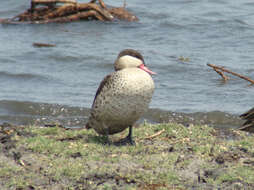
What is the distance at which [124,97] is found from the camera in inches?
232

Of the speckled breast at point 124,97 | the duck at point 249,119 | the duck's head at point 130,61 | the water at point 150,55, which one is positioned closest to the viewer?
the speckled breast at point 124,97

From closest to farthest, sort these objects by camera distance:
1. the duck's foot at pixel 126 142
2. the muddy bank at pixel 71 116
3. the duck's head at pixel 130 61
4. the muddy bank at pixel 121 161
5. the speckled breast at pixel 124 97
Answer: the muddy bank at pixel 121 161 < the speckled breast at pixel 124 97 < the duck's head at pixel 130 61 < the duck's foot at pixel 126 142 < the muddy bank at pixel 71 116

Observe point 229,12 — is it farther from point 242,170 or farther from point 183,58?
point 242,170

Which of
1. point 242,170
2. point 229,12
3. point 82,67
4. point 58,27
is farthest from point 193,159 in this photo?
point 229,12

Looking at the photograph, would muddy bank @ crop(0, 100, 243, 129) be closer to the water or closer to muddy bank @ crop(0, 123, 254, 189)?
the water

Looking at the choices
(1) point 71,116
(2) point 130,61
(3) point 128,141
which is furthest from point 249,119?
(1) point 71,116

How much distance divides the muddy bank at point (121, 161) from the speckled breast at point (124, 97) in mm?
361

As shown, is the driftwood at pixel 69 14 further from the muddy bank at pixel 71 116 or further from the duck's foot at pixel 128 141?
the duck's foot at pixel 128 141

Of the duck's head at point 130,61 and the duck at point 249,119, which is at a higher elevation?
the duck's head at point 130,61

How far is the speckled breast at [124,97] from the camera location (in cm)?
586

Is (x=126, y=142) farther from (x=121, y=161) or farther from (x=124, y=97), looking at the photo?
(x=121, y=161)

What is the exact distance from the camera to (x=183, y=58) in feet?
43.3

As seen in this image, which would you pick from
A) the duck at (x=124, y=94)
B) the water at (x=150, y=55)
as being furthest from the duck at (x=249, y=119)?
the duck at (x=124, y=94)

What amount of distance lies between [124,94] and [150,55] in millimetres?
7996
